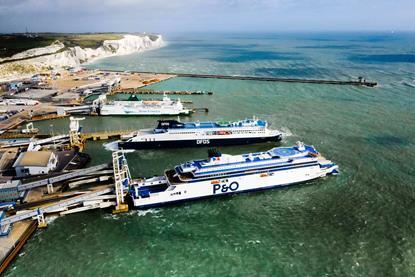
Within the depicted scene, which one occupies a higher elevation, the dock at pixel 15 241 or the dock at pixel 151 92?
the dock at pixel 151 92

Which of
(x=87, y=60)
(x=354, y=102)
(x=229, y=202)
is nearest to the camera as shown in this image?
(x=229, y=202)

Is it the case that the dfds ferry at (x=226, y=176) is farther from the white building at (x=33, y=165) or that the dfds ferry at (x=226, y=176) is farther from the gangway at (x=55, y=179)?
the white building at (x=33, y=165)

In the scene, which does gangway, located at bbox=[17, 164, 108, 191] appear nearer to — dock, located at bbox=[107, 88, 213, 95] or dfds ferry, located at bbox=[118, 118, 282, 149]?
dfds ferry, located at bbox=[118, 118, 282, 149]

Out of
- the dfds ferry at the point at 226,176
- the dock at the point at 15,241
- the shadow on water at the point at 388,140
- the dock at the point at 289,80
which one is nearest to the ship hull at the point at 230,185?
the dfds ferry at the point at 226,176

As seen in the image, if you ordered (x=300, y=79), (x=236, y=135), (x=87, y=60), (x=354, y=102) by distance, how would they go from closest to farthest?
1. (x=236, y=135)
2. (x=354, y=102)
3. (x=300, y=79)
4. (x=87, y=60)

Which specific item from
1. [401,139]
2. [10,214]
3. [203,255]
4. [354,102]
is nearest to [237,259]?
[203,255]

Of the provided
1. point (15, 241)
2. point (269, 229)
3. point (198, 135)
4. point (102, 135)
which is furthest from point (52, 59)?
point (269, 229)

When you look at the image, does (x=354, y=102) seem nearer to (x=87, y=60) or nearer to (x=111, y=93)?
(x=111, y=93)

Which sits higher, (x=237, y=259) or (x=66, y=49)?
(x=66, y=49)
